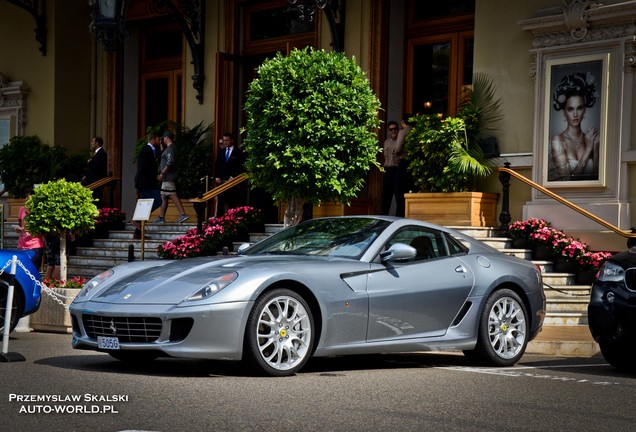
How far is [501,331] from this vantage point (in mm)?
9883

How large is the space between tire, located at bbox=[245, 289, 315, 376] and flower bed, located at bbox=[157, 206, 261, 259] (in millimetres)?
9575

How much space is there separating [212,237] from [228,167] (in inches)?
113

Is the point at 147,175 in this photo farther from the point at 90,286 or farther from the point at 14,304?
the point at 90,286

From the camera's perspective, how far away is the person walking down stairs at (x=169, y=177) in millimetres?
20875

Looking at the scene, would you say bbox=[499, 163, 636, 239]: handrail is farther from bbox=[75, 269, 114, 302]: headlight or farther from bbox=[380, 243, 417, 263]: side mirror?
bbox=[75, 269, 114, 302]: headlight

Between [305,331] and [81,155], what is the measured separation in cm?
1727

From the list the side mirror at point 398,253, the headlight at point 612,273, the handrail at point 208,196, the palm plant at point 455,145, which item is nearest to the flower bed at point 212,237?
the handrail at point 208,196

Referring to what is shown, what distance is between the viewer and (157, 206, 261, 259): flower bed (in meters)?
18.1

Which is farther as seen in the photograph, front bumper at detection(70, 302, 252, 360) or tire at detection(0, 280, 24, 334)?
tire at detection(0, 280, 24, 334)

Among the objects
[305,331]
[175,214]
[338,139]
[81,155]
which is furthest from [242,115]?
[305,331]

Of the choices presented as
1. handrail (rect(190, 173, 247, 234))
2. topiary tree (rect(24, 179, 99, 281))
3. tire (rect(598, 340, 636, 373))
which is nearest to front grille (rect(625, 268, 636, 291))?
tire (rect(598, 340, 636, 373))

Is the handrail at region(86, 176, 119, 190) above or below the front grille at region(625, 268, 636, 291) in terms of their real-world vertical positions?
above

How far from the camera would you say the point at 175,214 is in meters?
22.6

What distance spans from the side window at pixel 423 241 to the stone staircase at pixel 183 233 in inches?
172
